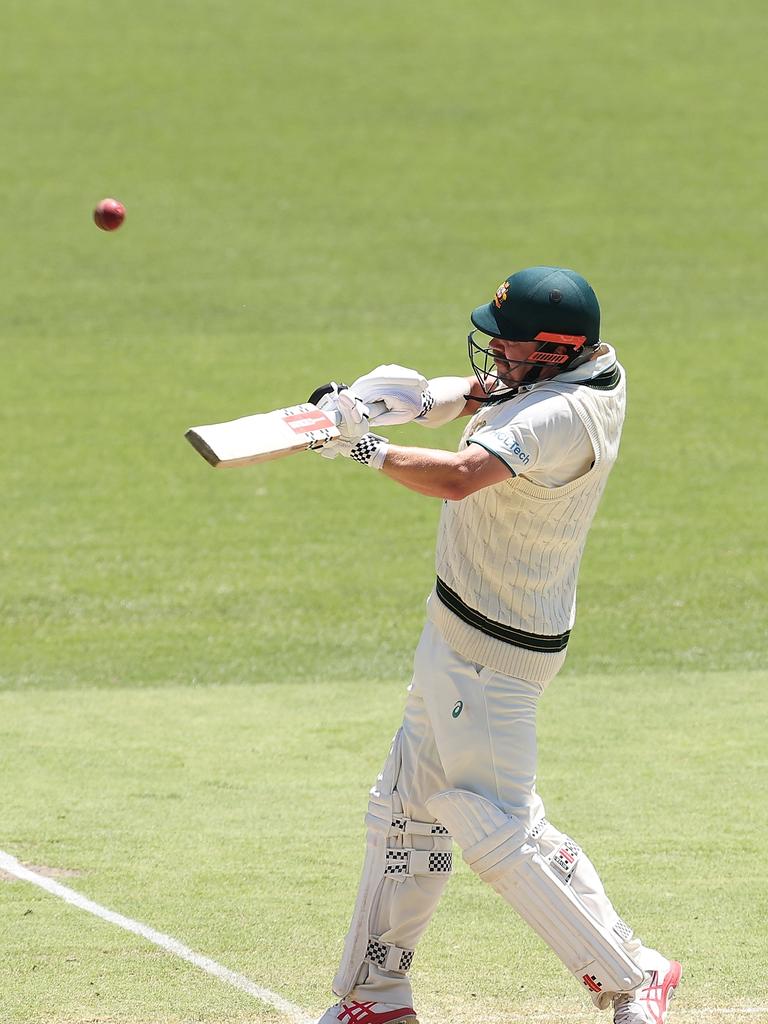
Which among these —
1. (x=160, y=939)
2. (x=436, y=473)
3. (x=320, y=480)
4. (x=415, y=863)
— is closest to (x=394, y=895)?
(x=415, y=863)

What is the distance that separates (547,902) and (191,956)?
4.88 ft

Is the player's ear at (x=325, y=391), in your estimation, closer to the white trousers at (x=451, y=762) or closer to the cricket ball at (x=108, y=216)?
the white trousers at (x=451, y=762)

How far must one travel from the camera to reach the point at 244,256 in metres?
19.2

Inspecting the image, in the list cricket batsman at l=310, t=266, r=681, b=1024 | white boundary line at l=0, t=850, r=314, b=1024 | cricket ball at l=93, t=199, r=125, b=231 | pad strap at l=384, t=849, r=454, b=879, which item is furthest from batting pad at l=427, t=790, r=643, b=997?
cricket ball at l=93, t=199, r=125, b=231

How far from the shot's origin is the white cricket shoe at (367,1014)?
4754 mm

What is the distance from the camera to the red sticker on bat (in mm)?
4307

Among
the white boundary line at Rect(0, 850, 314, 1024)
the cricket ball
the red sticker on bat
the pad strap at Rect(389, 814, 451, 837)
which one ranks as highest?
the cricket ball

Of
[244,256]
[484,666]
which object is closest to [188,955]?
[484,666]

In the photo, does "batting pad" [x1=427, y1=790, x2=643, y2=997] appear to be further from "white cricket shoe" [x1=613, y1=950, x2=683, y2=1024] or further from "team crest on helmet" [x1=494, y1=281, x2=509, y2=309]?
"team crest on helmet" [x1=494, y1=281, x2=509, y2=309]

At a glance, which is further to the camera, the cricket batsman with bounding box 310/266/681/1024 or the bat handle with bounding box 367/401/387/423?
the bat handle with bounding box 367/401/387/423

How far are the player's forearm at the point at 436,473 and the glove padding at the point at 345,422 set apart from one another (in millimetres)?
140

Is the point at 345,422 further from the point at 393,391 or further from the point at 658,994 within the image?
the point at 658,994

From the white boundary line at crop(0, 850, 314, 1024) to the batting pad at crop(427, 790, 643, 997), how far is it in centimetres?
87

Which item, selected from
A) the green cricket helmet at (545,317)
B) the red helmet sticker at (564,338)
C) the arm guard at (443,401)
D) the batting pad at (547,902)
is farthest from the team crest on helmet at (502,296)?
the batting pad at (547,902)
